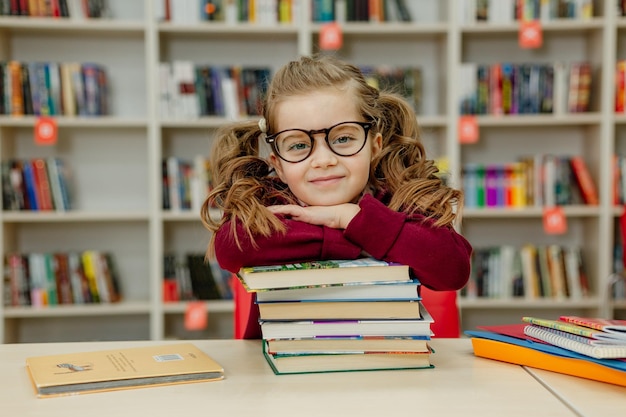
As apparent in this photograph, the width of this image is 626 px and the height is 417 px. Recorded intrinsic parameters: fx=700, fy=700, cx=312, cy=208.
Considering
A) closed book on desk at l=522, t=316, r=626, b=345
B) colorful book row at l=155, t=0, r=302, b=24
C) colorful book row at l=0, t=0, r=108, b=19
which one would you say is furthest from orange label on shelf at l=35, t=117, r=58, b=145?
closed book on desk at l=522, t=316, r=626, b=345

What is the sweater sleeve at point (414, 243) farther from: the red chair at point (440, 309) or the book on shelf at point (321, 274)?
the red chair at point (440, 309)

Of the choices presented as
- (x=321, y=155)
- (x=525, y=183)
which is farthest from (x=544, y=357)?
(x=525, y=183)

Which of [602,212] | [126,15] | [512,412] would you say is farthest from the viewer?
[126,15]

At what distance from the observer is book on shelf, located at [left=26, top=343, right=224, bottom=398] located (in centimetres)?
90

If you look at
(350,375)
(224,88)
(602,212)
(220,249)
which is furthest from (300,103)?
(602,212)

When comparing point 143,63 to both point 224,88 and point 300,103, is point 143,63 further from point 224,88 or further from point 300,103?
point 300,103

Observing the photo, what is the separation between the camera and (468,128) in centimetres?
317

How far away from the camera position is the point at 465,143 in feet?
11.4

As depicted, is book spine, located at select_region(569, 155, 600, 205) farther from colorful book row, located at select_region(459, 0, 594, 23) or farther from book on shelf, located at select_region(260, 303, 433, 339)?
book on shelf, located at select_region(260, 303, 433, 339)

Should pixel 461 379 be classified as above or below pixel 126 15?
below

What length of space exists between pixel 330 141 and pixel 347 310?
309 mm

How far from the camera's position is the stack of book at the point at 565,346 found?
92 centimetres

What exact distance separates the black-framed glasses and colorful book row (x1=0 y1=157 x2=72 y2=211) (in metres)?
2.29

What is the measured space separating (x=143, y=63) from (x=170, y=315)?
1.24 metres
